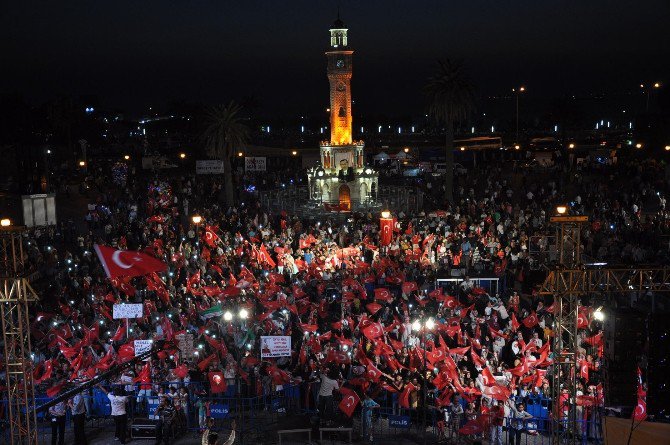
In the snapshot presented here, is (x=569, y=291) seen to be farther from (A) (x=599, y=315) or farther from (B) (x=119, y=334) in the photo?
(B) (x=119, y=334)

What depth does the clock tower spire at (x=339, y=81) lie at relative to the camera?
60500 mm

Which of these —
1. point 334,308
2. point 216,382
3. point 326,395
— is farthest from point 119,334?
point 334,308

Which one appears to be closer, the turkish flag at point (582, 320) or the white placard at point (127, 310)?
the turkish flag at point (582, 320)

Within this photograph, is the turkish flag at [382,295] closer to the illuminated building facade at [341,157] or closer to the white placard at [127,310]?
the white placard at [127,310]

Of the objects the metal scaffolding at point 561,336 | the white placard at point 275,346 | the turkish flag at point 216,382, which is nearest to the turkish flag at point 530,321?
the metal scaffolding at point 561,336

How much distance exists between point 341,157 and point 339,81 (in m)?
6.29

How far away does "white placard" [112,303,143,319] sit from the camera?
76.6 ft

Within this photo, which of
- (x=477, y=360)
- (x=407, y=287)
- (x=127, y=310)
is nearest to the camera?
(x=477, y=360)

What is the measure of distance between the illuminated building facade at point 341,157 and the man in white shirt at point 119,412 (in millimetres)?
34906

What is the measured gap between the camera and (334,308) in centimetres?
2733

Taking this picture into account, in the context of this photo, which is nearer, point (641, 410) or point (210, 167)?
point (641, 410)

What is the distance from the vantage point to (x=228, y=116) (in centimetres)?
5500

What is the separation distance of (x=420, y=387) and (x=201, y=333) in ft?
23.6

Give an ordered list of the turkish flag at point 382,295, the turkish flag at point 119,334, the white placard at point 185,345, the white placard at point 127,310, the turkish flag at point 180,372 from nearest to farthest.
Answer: the turkish flag at point 180,372 < the white placard at point 185,345 < the turkish flag at point 119,334 < the white placard at point 127,310 < the turkish flag at point 382,295
